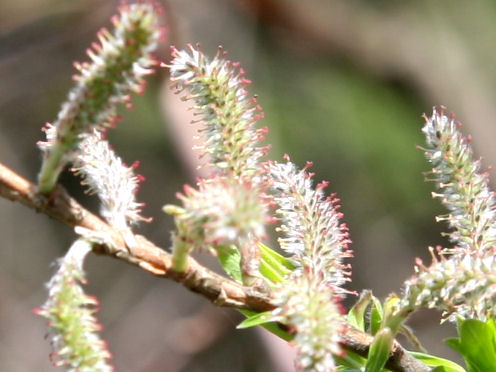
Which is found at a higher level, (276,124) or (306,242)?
(276,124)

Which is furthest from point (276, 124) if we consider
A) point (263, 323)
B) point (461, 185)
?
point (263, 323)

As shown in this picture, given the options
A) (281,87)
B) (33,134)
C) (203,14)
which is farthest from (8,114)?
(281,87)

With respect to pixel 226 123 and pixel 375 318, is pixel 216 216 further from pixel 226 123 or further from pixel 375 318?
pixel 375 318

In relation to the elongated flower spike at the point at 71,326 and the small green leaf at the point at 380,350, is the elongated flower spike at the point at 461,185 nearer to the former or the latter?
the small green leaf at the point at 380,350

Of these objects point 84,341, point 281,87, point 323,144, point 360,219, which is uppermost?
point 281,87

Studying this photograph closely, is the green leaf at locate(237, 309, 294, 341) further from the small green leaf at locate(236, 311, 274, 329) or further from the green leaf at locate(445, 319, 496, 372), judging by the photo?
the green leaf at locate(445, 319, 496, 372)

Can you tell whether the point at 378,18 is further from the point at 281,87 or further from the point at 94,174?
the point at 94,174

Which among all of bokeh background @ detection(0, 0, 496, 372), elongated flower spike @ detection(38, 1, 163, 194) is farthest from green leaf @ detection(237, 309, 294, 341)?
bokeh background @ detection(0, 0, 496, 372)
